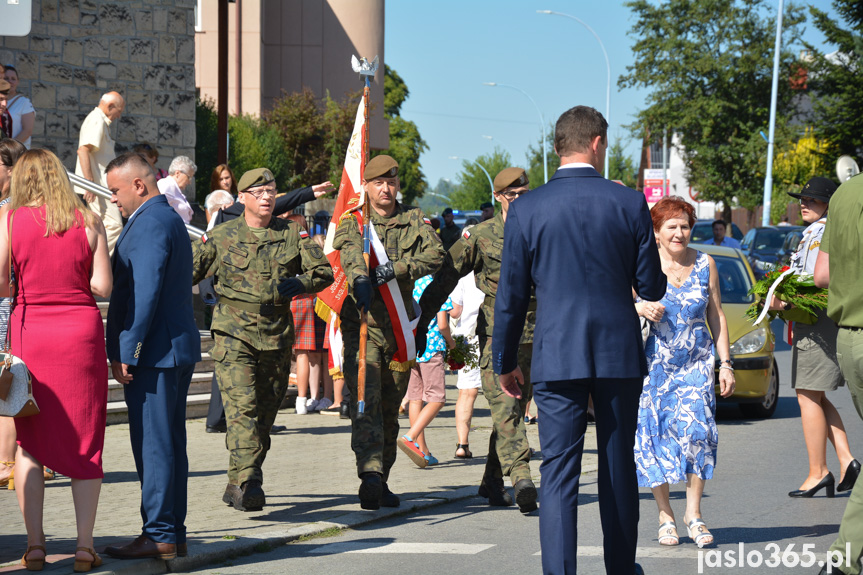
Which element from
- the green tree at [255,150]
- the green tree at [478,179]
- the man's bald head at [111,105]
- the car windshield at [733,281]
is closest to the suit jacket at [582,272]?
the man's bald head at [111,105]

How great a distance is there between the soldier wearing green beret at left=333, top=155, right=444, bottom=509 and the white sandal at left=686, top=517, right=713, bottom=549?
1.95m

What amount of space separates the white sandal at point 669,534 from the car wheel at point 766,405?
6.39 metres

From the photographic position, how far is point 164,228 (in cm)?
593

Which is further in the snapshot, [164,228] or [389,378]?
[389,378]

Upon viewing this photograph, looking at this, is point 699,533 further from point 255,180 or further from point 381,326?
point 255,180

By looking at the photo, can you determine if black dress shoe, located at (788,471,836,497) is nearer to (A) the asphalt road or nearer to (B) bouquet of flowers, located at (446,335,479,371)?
(A) the asphalt road

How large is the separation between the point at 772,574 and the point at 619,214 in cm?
218

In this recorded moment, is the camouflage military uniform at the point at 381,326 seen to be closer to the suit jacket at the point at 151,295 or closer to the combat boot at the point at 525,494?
the combat boot at the point at 525,494

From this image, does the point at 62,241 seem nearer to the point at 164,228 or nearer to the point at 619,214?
A: the point at 164,228

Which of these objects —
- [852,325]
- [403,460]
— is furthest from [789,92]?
[852,325]

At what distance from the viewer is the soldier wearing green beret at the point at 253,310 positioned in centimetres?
723

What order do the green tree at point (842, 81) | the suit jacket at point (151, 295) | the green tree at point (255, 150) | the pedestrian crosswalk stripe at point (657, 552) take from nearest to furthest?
the suit jacket at point (151, 295)
the pedestrian crosswalk stripe at point (657, 552)
the green tree at point (255, 150)
the green tree at point (842, 81)

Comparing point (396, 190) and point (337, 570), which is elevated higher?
point (396, 190)

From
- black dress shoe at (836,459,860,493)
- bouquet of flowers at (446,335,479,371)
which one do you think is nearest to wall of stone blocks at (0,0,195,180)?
bouquet of flowers at (446,335,479,371)
